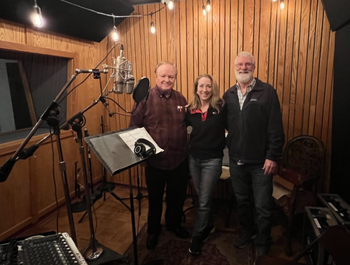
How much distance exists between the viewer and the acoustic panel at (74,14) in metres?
2.32

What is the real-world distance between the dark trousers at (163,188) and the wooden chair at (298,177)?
906 millimetres

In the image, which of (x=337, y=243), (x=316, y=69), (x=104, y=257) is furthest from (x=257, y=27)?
(x=104, y=257)

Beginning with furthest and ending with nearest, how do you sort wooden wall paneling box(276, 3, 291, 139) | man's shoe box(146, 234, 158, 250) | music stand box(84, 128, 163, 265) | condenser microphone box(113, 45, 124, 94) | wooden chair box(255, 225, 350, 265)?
wooden wall paneling box(276, 3, 291, 139)
man's shoe box(146, 234, 158, 250)
condenser microphone box(113, 45, 124, 94)
music stand box(84, 128, 163, 265)
wooden chair box(255, 225, 350, 265)

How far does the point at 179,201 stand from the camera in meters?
2.45

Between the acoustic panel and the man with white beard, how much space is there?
1.88m

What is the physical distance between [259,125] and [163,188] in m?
1.03

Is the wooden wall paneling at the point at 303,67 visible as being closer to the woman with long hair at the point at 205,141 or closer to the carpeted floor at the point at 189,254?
the woman with long hair at the point at 205,141

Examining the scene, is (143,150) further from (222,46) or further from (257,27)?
(257,27)

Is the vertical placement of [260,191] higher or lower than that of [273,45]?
lower

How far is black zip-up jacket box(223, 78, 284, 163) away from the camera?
2.01 metres

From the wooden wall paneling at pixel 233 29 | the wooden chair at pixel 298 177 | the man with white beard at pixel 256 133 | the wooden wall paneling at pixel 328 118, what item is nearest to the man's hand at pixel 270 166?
the man with white beard at pixel 256 133

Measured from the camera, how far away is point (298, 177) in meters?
2.21

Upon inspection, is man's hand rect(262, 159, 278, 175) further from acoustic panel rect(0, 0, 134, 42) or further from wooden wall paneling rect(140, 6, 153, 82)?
acoustic panel rect(0, 0, 134, 42)

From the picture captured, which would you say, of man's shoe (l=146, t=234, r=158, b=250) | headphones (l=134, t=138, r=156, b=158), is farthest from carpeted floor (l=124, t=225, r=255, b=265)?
headphones (l=134, t=138, r=156, b=158)
